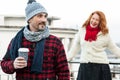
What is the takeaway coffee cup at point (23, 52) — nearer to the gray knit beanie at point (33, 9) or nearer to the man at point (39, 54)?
the man at point (39, 54)

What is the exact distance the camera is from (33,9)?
425cm

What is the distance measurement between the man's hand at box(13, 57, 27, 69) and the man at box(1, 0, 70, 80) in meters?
0.09

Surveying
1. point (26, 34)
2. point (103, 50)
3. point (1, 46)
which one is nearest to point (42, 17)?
point (26, 34)

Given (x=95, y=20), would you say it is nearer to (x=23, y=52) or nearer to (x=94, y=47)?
(x=94, y=47)

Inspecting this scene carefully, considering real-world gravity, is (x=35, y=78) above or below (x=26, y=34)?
below

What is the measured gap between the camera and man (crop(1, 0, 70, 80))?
4.16 meters

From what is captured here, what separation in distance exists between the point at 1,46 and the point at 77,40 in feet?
134

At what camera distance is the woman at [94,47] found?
22.6 feet

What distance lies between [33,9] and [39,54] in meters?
0.40

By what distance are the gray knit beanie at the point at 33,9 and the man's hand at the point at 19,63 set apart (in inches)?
17.9

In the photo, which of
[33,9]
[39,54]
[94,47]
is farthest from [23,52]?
[94,47]

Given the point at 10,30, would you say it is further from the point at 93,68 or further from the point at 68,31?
the point at 93,68

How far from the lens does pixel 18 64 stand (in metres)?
3.98

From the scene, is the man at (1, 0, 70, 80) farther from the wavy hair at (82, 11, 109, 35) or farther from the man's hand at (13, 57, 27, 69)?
the wavy hair at (82, 11, 109, 35)
